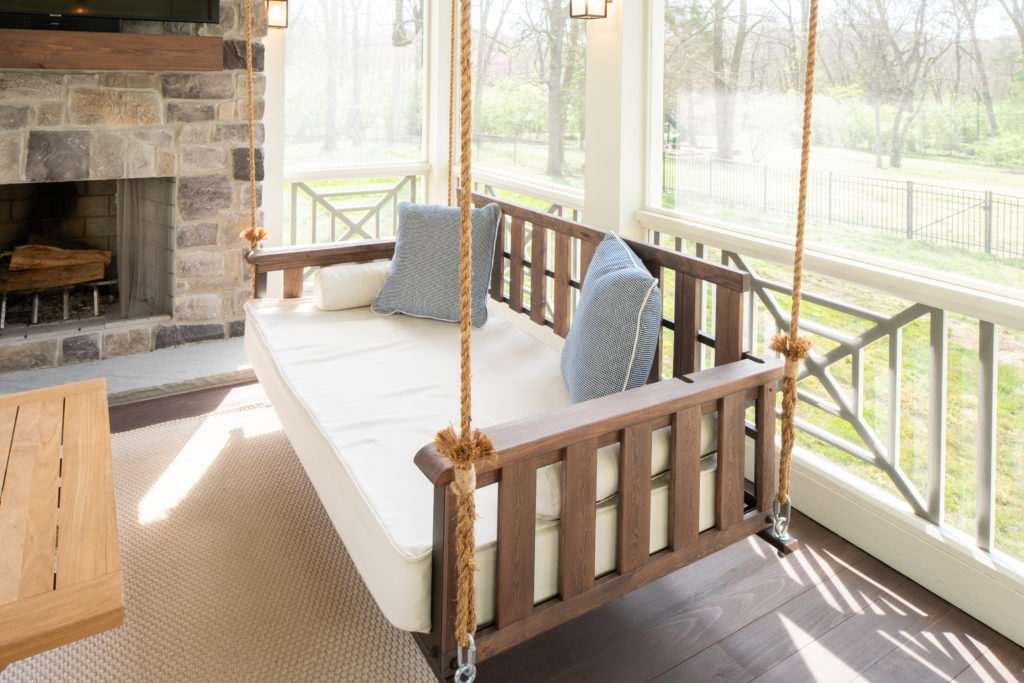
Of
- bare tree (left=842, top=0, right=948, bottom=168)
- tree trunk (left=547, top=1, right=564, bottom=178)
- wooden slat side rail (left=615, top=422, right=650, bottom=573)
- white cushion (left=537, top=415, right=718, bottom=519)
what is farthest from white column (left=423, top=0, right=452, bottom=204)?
wooden slat side rail (left=615, top=422, right=650, bottom=573)

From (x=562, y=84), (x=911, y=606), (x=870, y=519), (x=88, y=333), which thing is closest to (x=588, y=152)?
(x=562, y=84)

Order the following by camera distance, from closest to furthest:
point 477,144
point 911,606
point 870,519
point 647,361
Result: point 647,361, point 911,606, point 870,519, point 477,144

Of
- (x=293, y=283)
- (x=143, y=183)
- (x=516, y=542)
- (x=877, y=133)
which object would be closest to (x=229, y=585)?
(x=516, y=542)

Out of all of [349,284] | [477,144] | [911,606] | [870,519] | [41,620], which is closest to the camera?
[41,620]

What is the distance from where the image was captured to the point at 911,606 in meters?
2.04

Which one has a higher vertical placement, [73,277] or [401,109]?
[401,109]

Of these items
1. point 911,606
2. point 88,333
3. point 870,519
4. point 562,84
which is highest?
point 562,84

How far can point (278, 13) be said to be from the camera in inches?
148

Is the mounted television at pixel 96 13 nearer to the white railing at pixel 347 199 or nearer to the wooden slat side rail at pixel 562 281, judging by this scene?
the white railing at pixel 347 199

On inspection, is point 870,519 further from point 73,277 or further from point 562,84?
point 73,277

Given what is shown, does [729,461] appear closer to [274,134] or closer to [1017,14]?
[1017,14]

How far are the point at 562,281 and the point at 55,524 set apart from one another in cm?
161

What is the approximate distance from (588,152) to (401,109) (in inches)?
71.3

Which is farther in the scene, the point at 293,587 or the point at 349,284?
the point at 349,284
